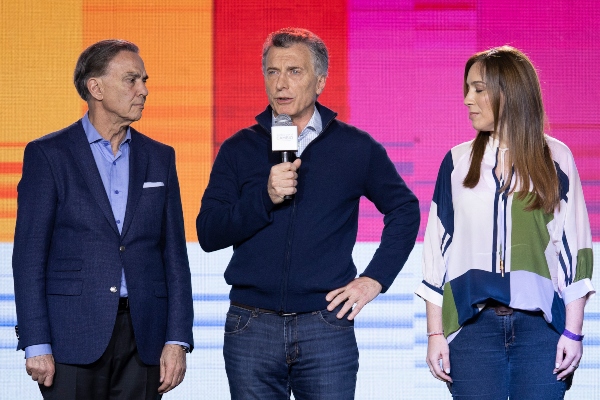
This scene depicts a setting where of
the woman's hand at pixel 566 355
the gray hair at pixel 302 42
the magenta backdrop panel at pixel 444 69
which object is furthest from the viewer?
the magenta backdrop panel at pixel 444 69

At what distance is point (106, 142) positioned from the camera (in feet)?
9.77

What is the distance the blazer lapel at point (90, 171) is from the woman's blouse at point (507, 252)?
39.2 inches

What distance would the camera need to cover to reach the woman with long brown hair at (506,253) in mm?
2645

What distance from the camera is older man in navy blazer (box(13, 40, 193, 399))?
279 centimetres

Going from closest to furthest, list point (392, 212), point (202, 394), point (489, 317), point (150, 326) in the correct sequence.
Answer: point (489, 317) < point (150, 326) < point (392, 212) < point (202, 394)

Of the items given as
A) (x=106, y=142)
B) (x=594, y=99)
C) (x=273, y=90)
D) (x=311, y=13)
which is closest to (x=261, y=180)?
(x=273, y=90)

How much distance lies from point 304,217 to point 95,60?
2.83 feet

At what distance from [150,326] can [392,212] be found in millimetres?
881

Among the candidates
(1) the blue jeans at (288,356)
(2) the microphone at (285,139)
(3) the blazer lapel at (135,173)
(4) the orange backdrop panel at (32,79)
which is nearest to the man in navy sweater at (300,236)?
(1) the blue jeans at (288,356)

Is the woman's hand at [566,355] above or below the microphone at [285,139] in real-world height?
below

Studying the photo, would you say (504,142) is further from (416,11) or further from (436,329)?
(416,11)

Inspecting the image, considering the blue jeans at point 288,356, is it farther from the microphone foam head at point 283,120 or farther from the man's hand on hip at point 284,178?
the microphone foam head at point 283,120

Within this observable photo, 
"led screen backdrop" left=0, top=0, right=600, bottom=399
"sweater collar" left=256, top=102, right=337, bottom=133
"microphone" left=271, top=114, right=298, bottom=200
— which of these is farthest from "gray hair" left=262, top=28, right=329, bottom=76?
"led screen backdrop" left=0, top=0, right=600, bottom=399

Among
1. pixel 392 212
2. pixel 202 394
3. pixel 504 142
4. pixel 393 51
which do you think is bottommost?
pixel 202 394
